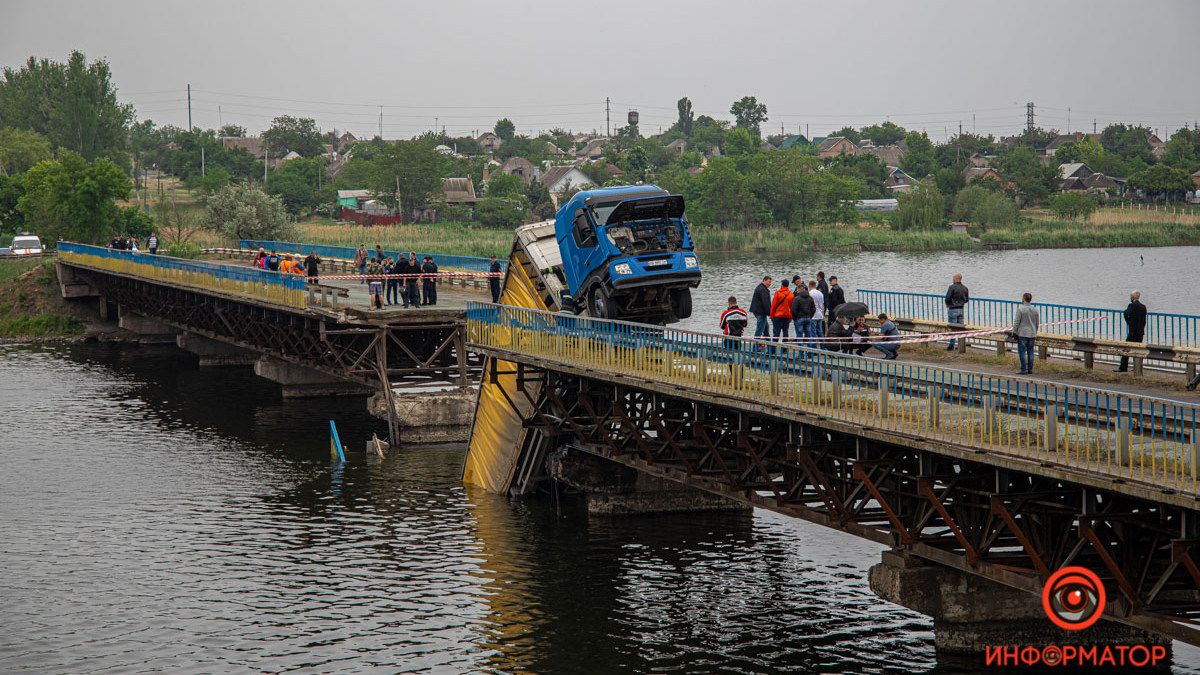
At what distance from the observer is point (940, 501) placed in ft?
69.6

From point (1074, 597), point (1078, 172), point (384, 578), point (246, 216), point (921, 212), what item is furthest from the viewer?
point (1078, 172)

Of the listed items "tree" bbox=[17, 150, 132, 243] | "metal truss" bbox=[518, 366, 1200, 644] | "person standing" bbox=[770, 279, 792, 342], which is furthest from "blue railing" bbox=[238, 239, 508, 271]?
"tree" bbox=[17, 150, 132, 243]

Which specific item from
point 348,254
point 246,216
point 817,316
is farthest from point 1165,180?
point 817,316

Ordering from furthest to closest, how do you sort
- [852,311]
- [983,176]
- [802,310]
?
→ [983,176], [802,310], [852,311]

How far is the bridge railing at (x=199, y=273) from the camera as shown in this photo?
54.5m

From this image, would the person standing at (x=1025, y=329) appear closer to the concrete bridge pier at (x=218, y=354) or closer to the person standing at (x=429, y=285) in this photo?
the person standing at (x=429, y=285)

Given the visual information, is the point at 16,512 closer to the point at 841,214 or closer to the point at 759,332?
the point at 759,332

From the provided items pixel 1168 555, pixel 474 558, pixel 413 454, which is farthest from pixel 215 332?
pixel 1168 555

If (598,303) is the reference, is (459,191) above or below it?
above

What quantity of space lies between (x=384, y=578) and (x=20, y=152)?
140 metres

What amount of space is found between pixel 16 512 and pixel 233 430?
14.0 meters

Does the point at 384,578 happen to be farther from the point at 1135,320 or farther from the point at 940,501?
the point at 1135,320

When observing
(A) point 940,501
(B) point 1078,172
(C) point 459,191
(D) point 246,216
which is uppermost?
(B) point 1078,172

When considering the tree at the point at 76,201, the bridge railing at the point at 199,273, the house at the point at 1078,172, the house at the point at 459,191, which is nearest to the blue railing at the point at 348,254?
the bridge railing at the point at 199,273
